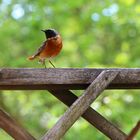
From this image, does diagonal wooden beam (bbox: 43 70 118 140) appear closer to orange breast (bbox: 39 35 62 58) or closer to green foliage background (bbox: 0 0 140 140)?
orange breast (bbox: 39 35 62 58)

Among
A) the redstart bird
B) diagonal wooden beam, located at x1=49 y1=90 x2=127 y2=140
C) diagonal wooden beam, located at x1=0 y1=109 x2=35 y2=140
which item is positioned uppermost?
the redstart bird

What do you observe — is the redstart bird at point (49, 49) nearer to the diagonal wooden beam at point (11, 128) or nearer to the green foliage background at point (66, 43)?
the diagonal wooden beam at point (11, 128)

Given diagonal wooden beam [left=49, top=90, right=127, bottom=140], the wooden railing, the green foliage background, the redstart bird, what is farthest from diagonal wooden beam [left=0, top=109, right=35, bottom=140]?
the green foliage background

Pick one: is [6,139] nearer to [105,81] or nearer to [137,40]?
[137,40]

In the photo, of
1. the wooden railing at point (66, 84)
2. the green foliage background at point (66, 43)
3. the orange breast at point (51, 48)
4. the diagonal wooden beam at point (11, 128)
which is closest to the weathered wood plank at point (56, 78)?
the wooden railing at point (66, 84)

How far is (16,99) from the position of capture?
30.3ft

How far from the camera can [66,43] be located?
9586 millimetres

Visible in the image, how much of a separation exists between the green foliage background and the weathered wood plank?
5.12m

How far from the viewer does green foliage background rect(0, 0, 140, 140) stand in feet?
29.0

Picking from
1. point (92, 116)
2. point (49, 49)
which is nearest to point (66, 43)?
point (49, 49)

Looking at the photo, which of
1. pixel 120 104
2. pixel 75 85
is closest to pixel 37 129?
pixel 120 104

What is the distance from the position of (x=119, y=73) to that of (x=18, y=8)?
21.1 ft

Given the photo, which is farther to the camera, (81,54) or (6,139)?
(81,54)

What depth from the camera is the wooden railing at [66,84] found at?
3213mm
